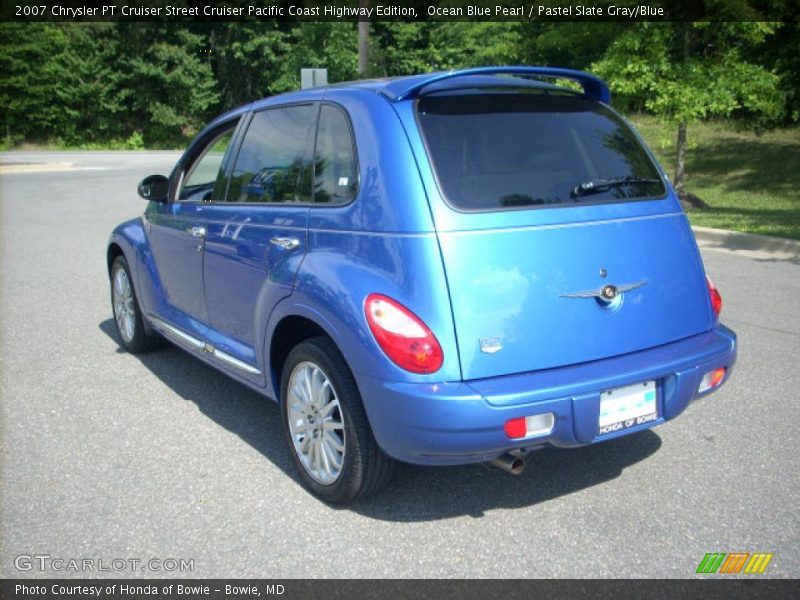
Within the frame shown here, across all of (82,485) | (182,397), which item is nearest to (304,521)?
(82,485)

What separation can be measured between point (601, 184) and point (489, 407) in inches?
48.1

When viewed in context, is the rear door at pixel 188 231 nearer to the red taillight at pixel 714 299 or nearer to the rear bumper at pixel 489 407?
the rear bumper at pixel 489 407

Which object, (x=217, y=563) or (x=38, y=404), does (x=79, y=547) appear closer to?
(x=217, y=563)

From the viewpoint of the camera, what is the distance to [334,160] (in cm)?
344

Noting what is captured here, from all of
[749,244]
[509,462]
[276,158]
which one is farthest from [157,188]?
[749,244]

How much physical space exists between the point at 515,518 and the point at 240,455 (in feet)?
4.94

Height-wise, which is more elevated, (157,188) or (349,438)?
(157,188)

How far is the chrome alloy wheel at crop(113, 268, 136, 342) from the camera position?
5.64 meters

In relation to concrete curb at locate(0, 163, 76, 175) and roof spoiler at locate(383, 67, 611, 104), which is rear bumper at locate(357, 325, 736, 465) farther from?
concrete curb at locate(0, 163, 76, 175)

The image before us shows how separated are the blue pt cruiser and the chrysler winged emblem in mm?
13

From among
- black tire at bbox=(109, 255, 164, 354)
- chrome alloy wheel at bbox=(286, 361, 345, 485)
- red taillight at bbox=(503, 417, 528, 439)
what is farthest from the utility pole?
red taillight at bbox=(503, 417, 528, 439)

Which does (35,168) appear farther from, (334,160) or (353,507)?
(353,507)

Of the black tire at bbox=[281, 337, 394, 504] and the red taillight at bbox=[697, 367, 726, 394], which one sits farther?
the red taillight at bbox=[697, 367, 726, 394]

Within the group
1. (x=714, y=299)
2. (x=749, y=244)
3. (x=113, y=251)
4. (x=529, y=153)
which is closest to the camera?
(x=529, y=153)
